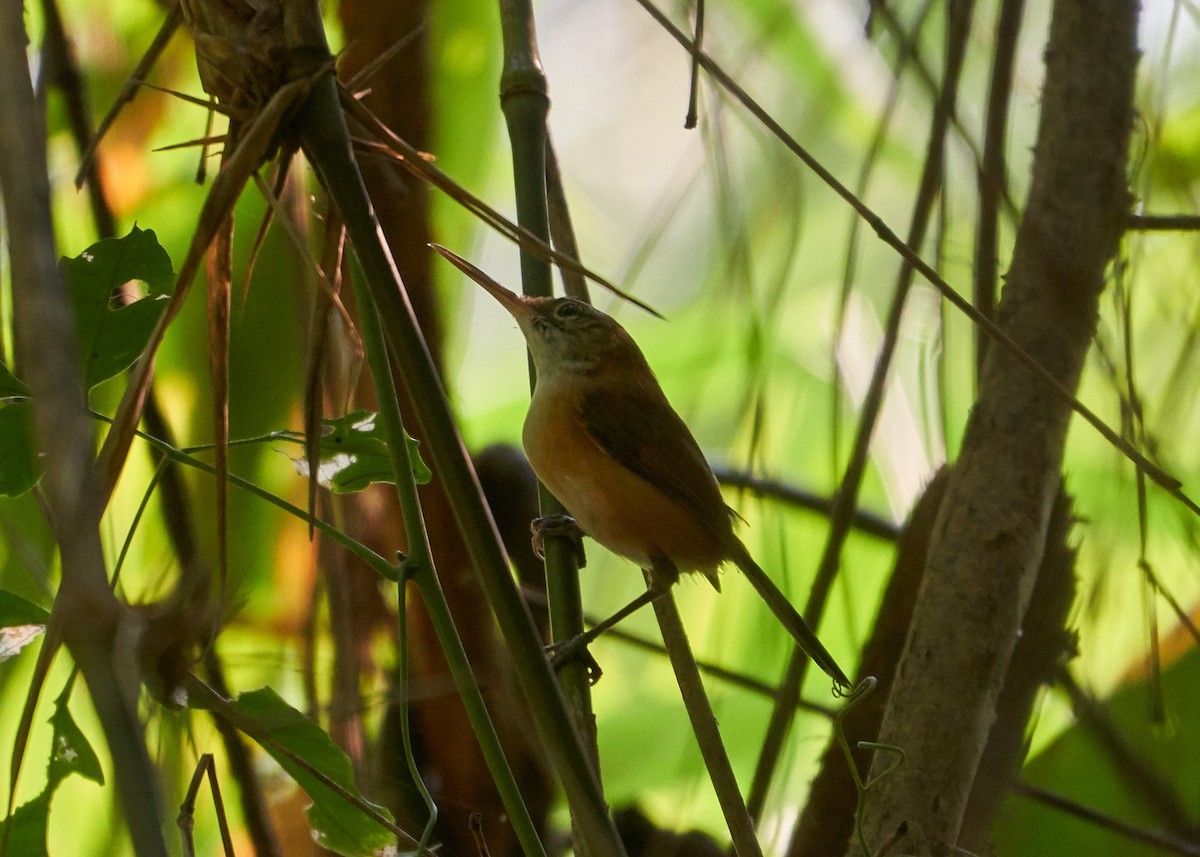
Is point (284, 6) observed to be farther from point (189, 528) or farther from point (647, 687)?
point (647, 687)

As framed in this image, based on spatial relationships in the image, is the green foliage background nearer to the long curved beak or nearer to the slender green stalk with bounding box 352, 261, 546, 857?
the long curved beak

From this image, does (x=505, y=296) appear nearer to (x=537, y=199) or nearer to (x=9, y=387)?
(x=537, y=199)

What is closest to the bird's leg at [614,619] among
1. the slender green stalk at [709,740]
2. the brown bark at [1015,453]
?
the slender green stalk at [709,740]

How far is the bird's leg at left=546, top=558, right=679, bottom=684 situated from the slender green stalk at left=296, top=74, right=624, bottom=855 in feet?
1.34

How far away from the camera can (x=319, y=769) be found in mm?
989

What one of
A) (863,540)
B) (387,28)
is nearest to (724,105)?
(387,28)

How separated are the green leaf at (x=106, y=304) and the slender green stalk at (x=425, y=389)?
1.40ft

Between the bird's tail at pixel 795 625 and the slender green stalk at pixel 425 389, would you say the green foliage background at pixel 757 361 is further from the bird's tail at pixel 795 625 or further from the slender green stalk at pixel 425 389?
the slender green stalk at pixel 425 389

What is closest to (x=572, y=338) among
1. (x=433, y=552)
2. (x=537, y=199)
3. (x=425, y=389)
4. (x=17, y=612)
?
(x=433, y=552)

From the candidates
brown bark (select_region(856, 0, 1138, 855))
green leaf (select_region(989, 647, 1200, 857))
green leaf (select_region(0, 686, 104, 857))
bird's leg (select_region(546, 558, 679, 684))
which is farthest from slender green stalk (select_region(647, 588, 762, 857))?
Result: green leaf (select_region(989, 647, 1200, 857))

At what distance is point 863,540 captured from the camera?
82.4 inches

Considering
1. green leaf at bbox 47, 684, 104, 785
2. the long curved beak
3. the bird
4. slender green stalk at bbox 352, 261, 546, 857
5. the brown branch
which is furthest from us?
the bird

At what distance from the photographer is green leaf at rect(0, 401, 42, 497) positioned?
954 mm

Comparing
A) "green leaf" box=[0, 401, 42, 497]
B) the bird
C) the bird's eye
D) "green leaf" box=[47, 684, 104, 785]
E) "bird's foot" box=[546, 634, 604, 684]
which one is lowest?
"green leaf" box=[47, 684, 104, 785]
